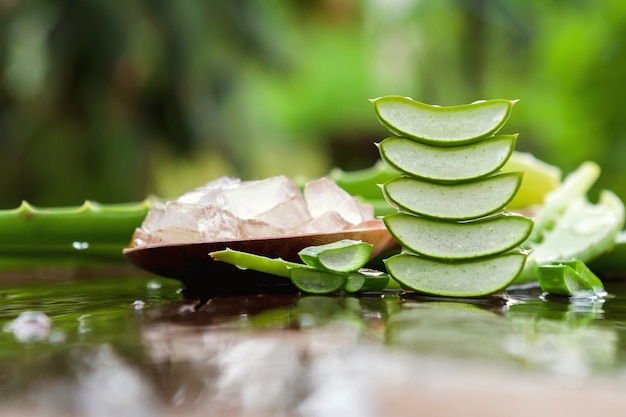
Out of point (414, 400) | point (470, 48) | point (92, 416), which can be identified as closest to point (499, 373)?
point (414, 400)

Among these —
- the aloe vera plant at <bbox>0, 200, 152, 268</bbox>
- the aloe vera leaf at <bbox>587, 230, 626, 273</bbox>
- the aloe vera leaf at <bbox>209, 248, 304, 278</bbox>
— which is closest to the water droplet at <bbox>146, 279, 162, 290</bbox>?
the aloe vera plant at <bbox>0, 200, 152, 268</bbox>

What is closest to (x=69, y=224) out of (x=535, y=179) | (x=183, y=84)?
(x=535, y=179)

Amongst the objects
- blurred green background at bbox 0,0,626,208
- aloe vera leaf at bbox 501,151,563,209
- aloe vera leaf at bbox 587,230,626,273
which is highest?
blurred green background at bbox 0,0,626,208

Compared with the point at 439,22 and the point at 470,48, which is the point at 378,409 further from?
the point at 439,22

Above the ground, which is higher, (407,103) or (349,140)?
(349,140)

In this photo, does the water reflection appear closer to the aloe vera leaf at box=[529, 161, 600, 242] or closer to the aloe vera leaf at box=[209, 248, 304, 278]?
the aloe vera leaf at box=[209, 248, 304, 278]

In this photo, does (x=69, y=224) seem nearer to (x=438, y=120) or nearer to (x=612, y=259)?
(x=438, y=120)
